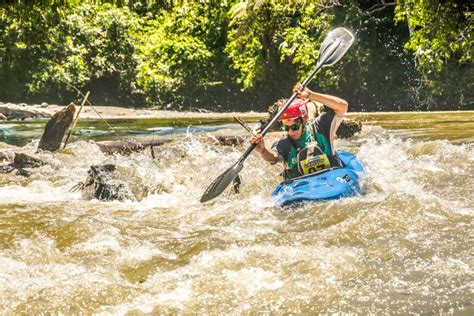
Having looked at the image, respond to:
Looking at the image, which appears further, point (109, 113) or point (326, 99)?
point (109, 113)

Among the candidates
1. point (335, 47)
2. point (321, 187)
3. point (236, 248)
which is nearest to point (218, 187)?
point (321, 187)

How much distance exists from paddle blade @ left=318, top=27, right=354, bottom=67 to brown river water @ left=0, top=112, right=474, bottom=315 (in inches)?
55.4

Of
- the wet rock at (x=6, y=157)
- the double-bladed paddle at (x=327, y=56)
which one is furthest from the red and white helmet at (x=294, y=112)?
the wet rock at (x=6, y=157)

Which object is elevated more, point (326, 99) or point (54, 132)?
point (326, 99)

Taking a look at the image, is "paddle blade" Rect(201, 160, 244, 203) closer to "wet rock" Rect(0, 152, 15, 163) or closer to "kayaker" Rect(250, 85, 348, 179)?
"kayaker" Rect(250, 85, 348, 179)

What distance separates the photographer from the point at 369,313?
3.04m

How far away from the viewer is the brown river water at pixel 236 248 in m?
3.30

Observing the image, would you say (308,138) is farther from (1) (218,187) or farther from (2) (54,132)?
(2) (54,132)

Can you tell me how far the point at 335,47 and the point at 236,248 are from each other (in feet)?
11.8

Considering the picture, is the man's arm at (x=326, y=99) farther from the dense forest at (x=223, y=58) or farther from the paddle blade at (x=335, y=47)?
the dense forest at (x=223, y=58)

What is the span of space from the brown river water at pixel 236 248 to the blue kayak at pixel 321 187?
0.09 metres

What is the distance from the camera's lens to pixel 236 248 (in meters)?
4.21

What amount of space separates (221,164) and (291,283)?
187 inches

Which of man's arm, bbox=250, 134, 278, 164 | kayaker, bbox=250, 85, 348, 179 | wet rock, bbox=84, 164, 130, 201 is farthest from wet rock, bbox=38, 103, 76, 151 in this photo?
kayaker, bbox=250, 85, 348, 179
